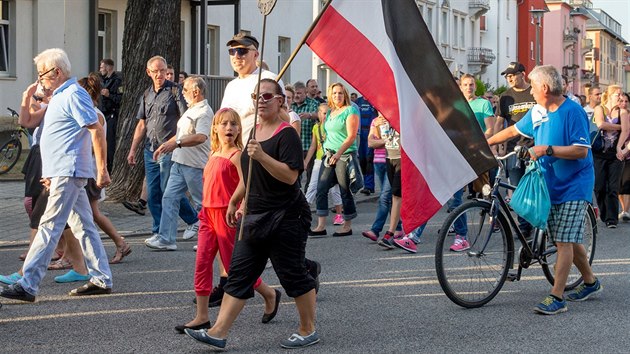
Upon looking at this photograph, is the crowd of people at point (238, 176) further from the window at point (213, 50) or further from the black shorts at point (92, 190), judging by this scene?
the window at point (213, 50)

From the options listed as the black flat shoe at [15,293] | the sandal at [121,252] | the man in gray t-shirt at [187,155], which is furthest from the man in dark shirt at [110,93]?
the black flat shoe at [15,293]

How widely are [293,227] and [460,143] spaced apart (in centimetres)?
139

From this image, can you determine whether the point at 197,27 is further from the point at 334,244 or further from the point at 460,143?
A: the point at 460,143

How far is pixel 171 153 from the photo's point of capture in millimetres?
11508

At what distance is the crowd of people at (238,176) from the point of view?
22.2 ft

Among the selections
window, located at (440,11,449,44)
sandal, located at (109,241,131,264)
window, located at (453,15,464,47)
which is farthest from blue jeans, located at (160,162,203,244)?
window, located at (453,15,464,47)

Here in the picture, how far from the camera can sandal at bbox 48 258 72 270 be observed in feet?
32.9

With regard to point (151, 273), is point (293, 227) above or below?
above

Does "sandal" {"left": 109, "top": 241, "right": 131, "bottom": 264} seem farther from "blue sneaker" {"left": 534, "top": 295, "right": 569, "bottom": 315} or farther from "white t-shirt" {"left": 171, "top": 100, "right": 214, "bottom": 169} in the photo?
Answer: "blue sneaker" {"left": 534, "top": 295, "right": 569, "bottom": 315}

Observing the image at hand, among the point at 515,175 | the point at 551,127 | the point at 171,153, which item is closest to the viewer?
the point at 551,127

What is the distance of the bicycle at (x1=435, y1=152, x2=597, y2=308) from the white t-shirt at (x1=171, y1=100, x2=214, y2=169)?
10.9 feet

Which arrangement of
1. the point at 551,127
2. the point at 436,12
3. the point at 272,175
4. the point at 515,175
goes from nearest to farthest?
the point at 272,175 → the point at 551,127 → the point at 515,175 → the point at 436,12

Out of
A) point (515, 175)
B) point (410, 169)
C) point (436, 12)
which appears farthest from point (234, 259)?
point (436, 12)

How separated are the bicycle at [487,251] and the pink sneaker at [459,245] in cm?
3
